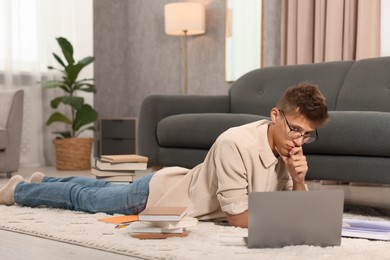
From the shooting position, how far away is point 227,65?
5.30 meters

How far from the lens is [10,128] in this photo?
441 cm

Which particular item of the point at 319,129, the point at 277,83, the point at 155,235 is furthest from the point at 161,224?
the point at 277,83

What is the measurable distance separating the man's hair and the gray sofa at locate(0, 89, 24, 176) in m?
2.97

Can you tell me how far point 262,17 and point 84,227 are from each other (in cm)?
333

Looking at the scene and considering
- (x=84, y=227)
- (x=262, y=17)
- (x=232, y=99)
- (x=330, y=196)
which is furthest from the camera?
(x=262, y=17)

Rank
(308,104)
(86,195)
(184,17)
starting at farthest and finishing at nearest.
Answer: (184,17)
(86,195)
(308,104)

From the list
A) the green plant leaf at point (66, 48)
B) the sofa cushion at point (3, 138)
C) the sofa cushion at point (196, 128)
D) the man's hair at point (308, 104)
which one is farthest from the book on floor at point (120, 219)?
the green plant leaf at point (66, 48)

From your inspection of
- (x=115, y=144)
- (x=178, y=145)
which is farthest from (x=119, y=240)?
(x=115, y=144)

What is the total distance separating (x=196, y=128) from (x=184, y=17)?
214cm

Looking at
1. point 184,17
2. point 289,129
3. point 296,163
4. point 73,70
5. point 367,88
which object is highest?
point 184,17

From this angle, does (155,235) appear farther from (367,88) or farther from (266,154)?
(367,88)

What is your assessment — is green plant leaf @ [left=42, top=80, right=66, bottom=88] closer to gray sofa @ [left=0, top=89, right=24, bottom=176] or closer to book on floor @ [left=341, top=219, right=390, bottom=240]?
gray sofa @ [left=0, top=89, right=24, bottom=176]

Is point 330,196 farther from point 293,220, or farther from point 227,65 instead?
point 227,65

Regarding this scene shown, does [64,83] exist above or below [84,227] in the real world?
above
